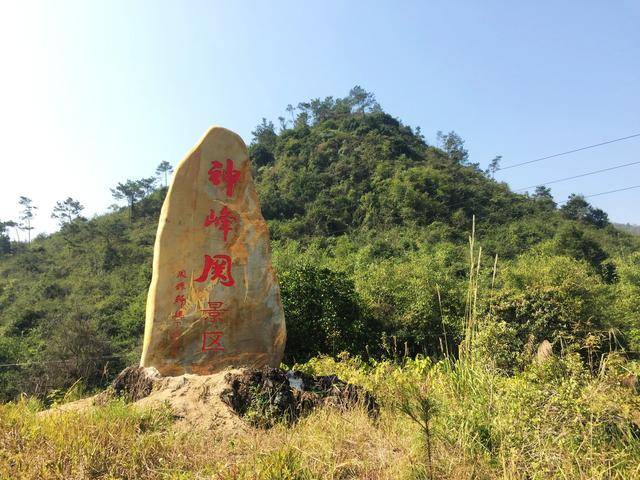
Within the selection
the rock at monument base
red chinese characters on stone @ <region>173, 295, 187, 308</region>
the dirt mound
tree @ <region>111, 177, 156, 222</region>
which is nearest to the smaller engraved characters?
red chinese characters on stone @ <region>173, 295, 187, 308</region>

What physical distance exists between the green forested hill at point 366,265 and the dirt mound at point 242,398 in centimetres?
112

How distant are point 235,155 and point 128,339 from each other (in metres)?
7.81

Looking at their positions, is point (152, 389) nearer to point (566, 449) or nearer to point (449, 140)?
point (566, 449)

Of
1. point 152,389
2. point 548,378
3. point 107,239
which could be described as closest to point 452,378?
point 548,378

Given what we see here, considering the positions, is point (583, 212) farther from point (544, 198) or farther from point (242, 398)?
point (242, 398)

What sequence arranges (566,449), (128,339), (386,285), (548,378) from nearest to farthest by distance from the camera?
(566,449) < (548,378) < (386,285) < (128,339)

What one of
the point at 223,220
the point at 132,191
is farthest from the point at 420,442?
the point at 132,191

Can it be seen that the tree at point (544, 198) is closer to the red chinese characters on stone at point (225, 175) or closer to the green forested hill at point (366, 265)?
the green forested hill at point (366, 265)

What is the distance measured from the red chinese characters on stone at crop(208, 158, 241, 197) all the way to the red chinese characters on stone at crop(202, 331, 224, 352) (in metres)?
1.39

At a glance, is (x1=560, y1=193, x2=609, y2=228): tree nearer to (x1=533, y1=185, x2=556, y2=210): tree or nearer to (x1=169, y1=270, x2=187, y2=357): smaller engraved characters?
(x1=533, y1=185, x2=556, y2=210): tree

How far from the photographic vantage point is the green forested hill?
21.2 ft

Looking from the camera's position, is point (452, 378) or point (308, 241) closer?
point (452, 378)

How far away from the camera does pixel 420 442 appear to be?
204 cm

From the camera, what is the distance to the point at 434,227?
18562mm
